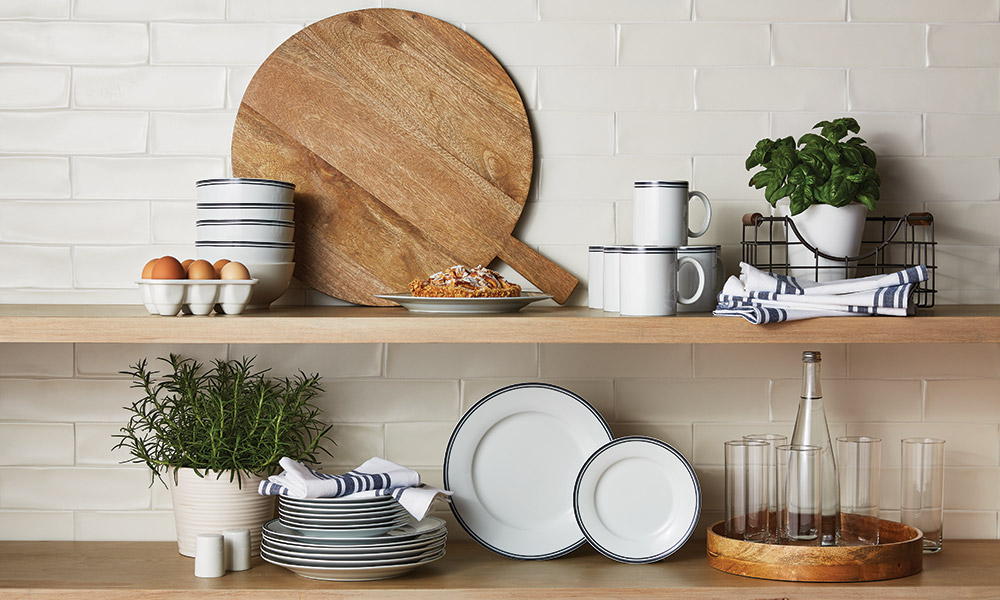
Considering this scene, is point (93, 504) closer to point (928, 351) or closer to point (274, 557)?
point (274, 557)

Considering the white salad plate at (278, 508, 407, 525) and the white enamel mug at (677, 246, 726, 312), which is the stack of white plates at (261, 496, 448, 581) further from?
the white enamel mug at (677, 246, 726, 312)

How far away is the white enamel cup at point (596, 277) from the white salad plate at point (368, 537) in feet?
1.33

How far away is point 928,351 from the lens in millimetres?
1564

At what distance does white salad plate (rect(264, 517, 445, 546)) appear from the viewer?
1307 mm

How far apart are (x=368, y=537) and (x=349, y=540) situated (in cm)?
3

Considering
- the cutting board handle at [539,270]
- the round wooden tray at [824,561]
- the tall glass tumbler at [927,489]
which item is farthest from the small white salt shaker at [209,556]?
the tall glass tumbler at [927,489]

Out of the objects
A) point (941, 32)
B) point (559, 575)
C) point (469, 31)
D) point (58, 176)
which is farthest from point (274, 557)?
point (941, 32)

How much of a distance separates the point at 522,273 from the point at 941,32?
2.59 ft

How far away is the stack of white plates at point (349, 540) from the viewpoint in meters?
1.29

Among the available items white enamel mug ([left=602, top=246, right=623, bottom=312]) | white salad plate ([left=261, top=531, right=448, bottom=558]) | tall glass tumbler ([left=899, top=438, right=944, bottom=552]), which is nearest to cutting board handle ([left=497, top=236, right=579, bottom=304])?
white enamel mug ([left=602, top=246, right=623, bottom=312])

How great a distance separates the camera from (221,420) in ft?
4.57

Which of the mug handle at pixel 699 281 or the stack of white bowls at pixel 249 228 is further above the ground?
the stack of white bowls at pixel 249 228

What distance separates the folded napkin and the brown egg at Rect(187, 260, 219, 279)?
29cm

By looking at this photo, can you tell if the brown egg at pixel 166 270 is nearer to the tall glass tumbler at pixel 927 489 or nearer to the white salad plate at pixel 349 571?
the white salad plate at pixel 349 571
